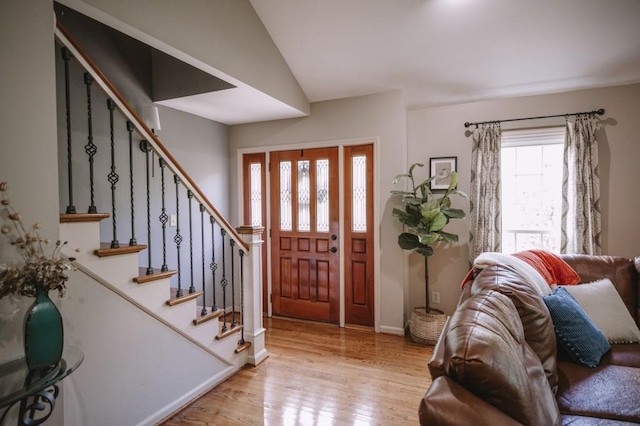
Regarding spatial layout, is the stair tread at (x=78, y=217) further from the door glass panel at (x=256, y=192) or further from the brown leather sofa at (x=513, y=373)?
Answer: the door glass panel at (x=256, y=192)

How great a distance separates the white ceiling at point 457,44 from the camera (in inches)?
102

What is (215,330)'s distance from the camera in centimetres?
253

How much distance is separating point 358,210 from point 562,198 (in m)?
1.99

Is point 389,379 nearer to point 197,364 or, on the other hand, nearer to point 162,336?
point 197,364

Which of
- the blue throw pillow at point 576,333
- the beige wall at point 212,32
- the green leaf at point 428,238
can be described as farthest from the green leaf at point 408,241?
the beige wall at point 212,32

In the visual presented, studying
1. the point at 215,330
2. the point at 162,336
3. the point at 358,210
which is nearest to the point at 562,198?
the point at 358,210

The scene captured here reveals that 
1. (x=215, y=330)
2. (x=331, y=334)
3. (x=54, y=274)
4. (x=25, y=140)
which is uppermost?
(x=25, y=140)

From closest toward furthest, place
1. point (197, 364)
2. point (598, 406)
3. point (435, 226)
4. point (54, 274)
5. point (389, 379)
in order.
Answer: point (54, 274) < point (598, 406) < point (197, 364) < point (389, 379) < point (435, 226)

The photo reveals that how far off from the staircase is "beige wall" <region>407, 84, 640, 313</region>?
2.07 m

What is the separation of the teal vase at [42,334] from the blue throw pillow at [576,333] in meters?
2.49

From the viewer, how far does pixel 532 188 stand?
3.40 meters

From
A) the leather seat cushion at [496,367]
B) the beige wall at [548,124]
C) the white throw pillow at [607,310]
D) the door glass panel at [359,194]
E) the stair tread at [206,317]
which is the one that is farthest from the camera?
the door glass panel at [359,194]

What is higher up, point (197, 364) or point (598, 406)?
point (598, 406)

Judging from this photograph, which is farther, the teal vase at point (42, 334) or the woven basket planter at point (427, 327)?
the woven basket planter at point (427, 327)
